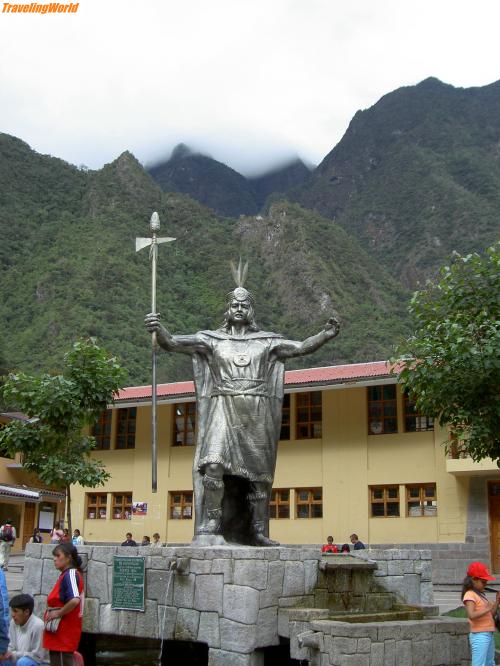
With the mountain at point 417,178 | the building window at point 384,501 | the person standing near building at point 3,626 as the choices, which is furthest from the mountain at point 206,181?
the person standing near building at point 3,626

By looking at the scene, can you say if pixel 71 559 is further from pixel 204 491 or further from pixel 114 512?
pixel 114 512

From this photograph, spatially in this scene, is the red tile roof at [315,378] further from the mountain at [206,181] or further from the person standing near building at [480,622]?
the mountain at [206,181]

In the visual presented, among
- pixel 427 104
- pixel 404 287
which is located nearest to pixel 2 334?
pixel 404 287

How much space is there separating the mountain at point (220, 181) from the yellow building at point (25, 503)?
313 ft

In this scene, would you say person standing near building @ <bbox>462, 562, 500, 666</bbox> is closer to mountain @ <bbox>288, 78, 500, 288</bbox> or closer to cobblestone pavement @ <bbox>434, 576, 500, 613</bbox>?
cobblestone pavement @ <bbox>434, 576, 500, 613</bbox>

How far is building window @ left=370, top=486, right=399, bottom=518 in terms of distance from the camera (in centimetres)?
2241

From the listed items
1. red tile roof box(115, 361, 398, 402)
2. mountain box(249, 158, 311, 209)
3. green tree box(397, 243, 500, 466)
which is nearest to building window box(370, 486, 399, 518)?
red tile roof box(115, 361, 398, 402)

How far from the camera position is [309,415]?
78.5ft

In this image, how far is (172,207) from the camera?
7894 cm

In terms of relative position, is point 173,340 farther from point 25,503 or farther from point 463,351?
point 25,503

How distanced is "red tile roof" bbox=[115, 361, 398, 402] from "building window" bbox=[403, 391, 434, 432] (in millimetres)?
1183

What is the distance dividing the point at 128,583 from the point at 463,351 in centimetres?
531

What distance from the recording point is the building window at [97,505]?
26.8 metres

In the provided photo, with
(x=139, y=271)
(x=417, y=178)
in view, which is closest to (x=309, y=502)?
(x=139, y=271)
